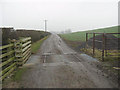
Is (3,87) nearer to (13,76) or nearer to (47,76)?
(13,76)

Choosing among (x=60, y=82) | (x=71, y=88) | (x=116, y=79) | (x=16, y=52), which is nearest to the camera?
(x=71, y=88)

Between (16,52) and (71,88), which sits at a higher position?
(16,52)

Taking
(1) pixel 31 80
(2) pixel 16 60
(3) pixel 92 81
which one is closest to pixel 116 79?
(3) pixel 92 81

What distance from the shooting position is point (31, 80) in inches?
174

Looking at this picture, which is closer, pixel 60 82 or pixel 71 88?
pixel 71 88

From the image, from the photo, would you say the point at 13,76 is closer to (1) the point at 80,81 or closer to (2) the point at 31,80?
(2) the point at 31,80

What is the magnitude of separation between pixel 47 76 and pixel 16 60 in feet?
6.81

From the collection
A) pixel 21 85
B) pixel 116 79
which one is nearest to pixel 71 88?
pixel 21 85

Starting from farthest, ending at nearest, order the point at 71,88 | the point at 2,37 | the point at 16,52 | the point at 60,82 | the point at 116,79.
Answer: the point at 16,52
the point at 2,37
the point at 116,79
the point at 60,82
the point at 71,88

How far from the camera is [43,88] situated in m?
3.79

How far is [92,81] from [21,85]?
8.43 ft

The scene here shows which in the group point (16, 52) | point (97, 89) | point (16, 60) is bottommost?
point (97, 89)

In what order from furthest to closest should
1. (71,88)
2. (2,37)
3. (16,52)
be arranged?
(16,52) → (2,37) → (71,88)

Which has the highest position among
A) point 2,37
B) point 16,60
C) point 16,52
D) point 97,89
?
point 2,37
